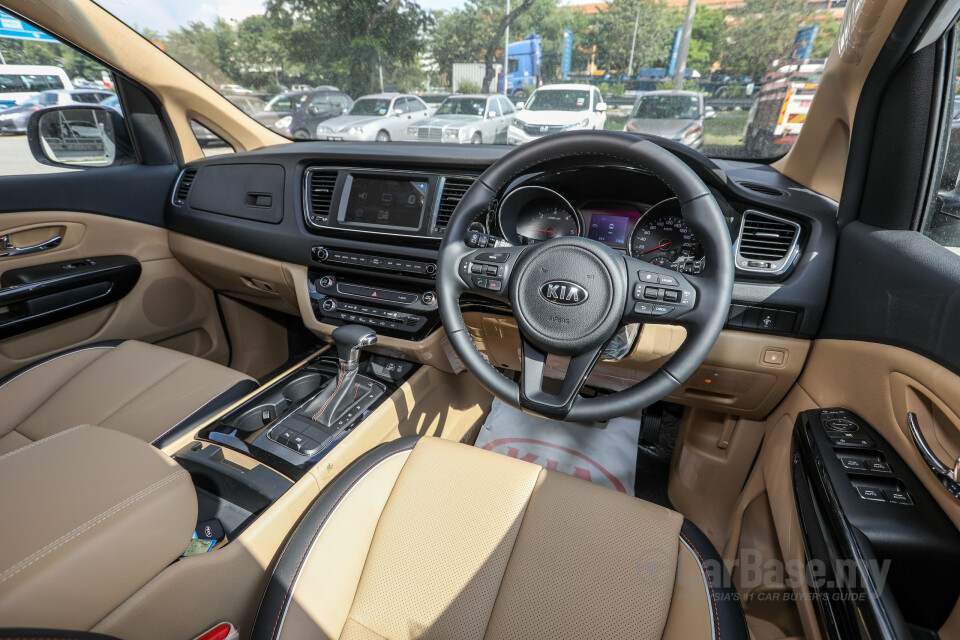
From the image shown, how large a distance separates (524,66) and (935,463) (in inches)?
71.1

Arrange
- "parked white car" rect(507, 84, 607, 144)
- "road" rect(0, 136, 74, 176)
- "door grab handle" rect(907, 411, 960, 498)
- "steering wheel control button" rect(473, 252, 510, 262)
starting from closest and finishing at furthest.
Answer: "door grab handle" rect(907, 411, 960, 498) < "steering wheel control button" rect(473, 252, 510, 262) < "parked white car" rect(507, 84, 607, 144) < "road" rect(0, 136, 74, 176)

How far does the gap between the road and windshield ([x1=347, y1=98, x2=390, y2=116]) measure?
4.09 feet

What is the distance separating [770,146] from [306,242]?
1688 mm

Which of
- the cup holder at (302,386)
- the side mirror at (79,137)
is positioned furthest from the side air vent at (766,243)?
the side mirror at (79,137)

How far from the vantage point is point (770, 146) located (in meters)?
1.77

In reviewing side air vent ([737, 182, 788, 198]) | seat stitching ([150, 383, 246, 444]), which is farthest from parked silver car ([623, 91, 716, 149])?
seat stitching ([150, 383, 246, 444])

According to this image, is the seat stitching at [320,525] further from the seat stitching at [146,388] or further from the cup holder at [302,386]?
the seat stitching at [146,388]

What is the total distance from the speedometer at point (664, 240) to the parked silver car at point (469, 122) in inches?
32.0

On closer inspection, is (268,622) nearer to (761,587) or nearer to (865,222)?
(761,587)

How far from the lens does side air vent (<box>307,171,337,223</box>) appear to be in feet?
6.48

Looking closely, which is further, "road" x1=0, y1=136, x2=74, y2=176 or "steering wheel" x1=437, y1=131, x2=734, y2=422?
"road" x1=0, y1=136, x2=74, y2=176

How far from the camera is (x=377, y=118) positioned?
241 cm

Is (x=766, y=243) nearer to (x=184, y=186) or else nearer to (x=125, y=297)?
(x=184, y=186)

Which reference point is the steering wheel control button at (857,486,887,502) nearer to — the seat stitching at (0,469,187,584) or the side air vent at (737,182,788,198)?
the side air vent at (737,182,788,198)
